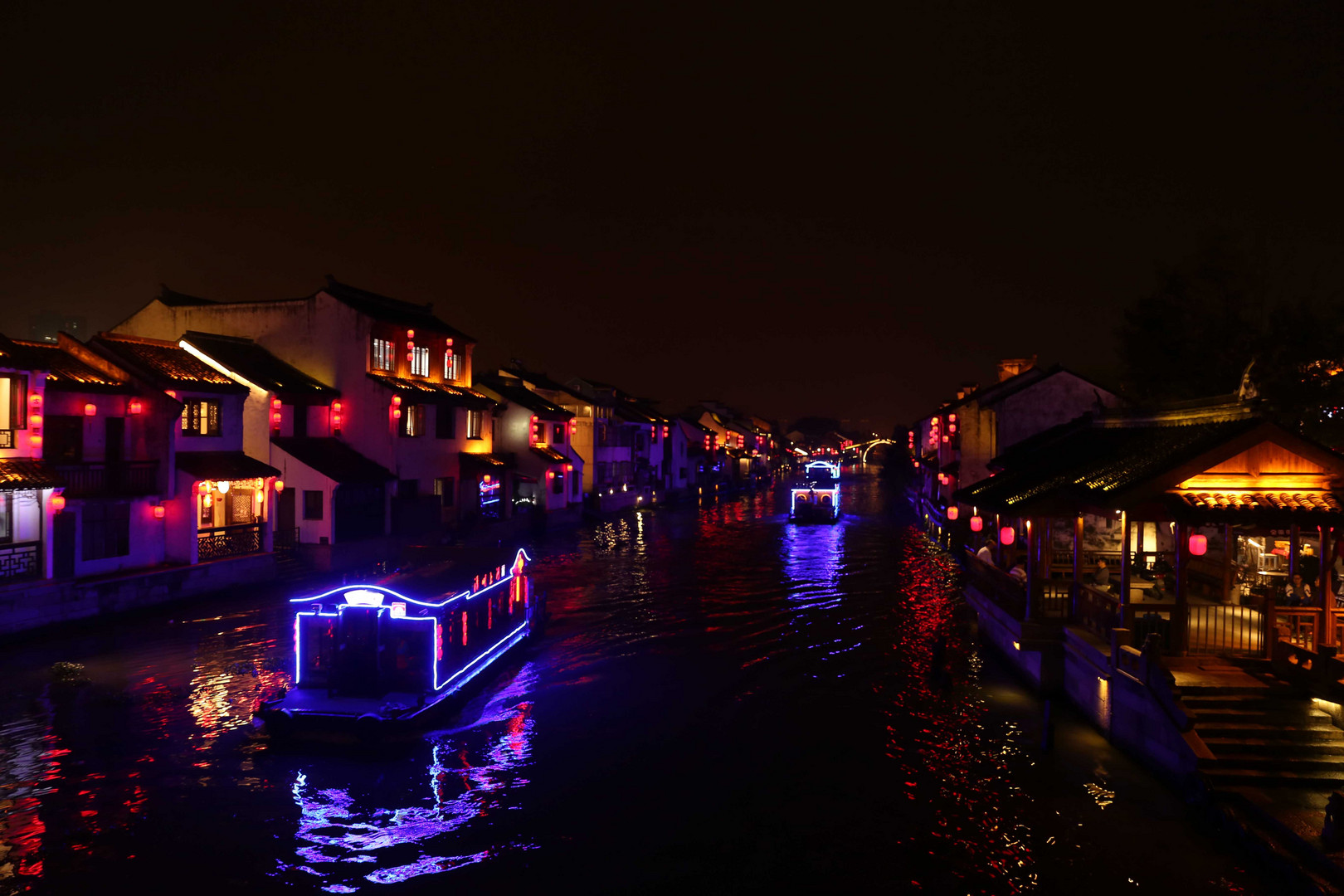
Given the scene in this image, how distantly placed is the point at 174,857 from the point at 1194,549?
56.7 ft

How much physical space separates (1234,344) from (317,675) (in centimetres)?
3587

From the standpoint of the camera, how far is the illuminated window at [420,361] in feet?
136

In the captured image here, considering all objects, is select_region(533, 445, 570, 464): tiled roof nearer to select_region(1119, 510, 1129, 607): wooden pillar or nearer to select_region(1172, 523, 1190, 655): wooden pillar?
select_region(1119, 510, 1129, 607): wooden pillar

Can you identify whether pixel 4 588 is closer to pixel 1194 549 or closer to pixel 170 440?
pixel 170 440

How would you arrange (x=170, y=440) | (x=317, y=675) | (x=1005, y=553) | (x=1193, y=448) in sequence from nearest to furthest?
(x=1193, y=448)
(x=317, y=675)
(x=1005, y=553)
(x=170, y=440)

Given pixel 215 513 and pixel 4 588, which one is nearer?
pixel 4 588

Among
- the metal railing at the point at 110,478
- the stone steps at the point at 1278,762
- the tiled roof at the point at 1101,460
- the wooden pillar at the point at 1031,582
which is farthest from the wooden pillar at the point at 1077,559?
the metal railing at the point at 110,478

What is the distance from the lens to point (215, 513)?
3167 centimetres

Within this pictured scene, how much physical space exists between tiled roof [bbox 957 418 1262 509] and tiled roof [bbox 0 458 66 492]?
2490cm

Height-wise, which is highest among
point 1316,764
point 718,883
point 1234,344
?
point 1234,344

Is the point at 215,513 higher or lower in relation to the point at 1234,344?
lower

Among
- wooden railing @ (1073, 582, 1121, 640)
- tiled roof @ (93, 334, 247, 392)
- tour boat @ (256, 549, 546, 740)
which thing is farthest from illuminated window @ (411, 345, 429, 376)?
wooden railing @ (1073, 582, 1121, 640)

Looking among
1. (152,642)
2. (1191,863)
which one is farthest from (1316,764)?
(152,642)

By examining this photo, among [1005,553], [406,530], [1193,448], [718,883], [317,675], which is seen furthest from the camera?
[406,530]
